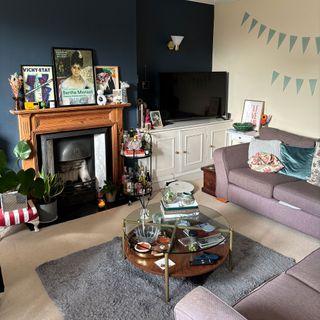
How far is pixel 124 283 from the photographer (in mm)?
2459

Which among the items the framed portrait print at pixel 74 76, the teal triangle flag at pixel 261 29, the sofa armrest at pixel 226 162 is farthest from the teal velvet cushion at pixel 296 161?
the framed portrait print at pixel 74 76

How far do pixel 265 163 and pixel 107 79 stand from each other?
6.43ft

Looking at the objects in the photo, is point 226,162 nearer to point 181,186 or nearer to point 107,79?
point 181,186

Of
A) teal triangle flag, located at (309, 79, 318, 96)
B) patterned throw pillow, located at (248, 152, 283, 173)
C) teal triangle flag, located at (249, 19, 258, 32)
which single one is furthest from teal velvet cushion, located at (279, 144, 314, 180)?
teal triangle flag, located at (249, 19, 258, 32)

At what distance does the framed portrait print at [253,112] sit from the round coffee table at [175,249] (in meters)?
2.08

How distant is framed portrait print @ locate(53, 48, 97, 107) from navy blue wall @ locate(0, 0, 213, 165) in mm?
77

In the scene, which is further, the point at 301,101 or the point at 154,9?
the point at 154,9

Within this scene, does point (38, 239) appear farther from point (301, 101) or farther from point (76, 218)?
point (301, 101)

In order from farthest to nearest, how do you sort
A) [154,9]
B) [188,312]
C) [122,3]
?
[154,9] < [122,3] < [188,312]

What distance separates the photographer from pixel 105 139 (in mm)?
3859

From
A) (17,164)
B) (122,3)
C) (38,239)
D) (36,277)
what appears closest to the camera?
(36,277)

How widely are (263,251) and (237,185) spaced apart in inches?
38.6

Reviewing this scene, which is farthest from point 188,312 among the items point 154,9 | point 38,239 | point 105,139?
point 154,9

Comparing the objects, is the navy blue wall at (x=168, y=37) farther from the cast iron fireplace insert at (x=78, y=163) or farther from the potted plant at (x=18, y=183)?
the potted plant at (x=18, y=183)
